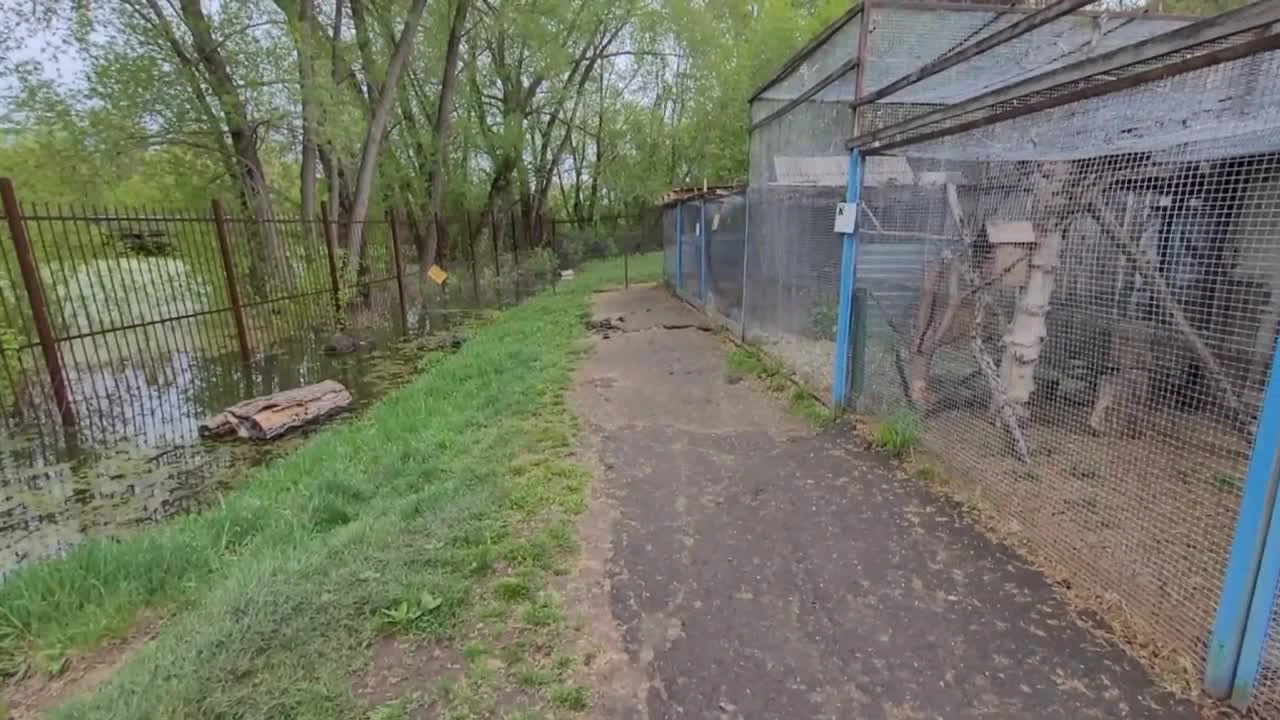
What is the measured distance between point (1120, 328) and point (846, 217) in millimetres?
1778

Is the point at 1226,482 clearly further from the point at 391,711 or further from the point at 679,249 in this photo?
the point at 679,249

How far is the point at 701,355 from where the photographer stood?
7.16 meters

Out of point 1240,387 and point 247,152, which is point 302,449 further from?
point 247,152

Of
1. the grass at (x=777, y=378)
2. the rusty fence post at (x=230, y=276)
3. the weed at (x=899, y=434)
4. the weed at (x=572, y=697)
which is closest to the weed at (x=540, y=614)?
the weed at (x=572, y=697)

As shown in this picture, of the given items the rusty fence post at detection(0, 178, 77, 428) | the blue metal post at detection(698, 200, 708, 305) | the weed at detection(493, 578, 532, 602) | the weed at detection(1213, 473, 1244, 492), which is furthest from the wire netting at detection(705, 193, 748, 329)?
the rusty fence post at detection(0, 178, 77, 428)

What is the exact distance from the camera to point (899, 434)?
12.7 ft

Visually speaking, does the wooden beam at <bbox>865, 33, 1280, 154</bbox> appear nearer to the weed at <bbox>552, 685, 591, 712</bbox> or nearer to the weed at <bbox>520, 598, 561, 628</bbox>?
the weed at <bbox>552, 685, 591, 712</bbox>

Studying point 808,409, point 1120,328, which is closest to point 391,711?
point 1120,328

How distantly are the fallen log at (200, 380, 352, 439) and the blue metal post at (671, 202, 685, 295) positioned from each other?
6.98m

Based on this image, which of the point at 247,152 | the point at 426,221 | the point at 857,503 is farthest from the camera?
the point at 426,221

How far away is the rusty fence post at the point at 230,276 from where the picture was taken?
6801mm

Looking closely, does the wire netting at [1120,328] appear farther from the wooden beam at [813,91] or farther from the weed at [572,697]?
the weed at [572,697]

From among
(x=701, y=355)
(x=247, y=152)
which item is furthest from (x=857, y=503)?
(x=247, y=152)

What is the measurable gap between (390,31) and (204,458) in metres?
11.8
